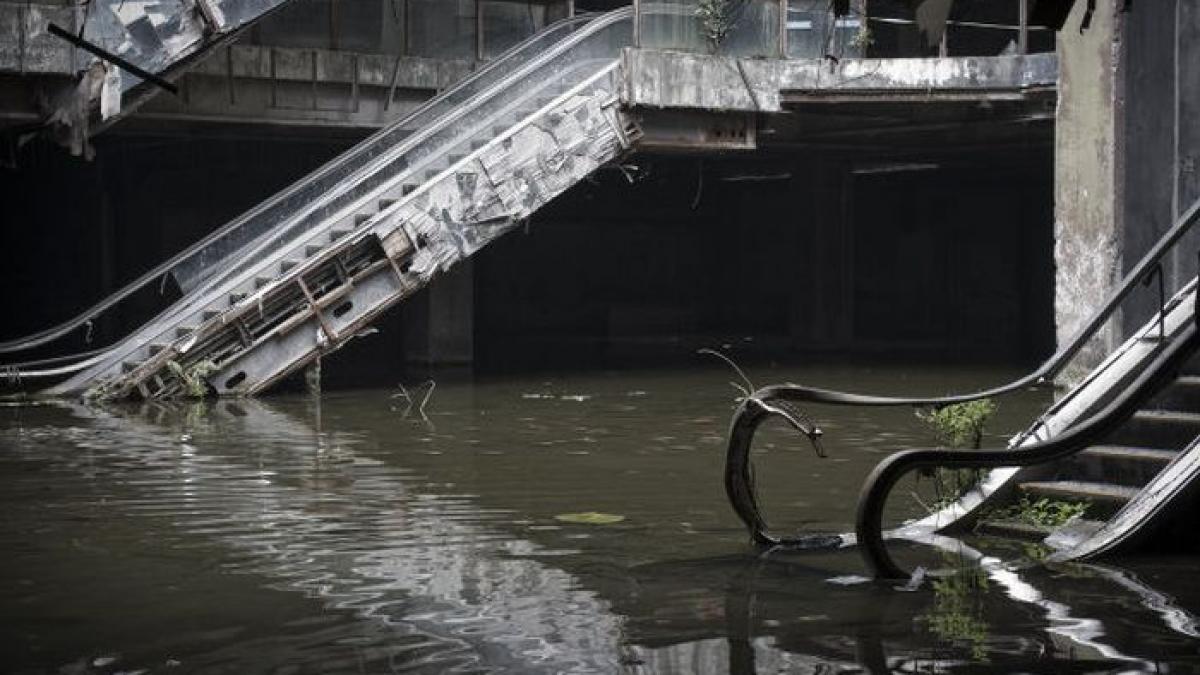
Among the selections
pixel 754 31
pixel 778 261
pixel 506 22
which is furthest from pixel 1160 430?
pixel 778 261

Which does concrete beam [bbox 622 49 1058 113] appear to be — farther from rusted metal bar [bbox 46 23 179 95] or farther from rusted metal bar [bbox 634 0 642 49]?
rusted metal bar [bbox 46 23 179 95]

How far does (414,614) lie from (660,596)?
123 cm

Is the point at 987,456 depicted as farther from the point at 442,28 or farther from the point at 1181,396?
the point at 442,28

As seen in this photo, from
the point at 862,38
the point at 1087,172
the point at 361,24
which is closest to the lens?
the point at 1087,172

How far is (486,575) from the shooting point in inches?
365

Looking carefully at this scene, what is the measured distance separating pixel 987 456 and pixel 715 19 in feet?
50.5

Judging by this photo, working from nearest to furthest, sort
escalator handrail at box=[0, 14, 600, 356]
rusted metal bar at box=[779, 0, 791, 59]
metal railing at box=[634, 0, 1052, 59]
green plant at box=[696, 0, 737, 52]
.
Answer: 1. escalator handrail at box=[0, 14, 600, 356]
2. metal railing at box=[634, 0, 1052, 59]
3. green plant at box=[696, 0, 737, 52]
4. rusted metal bar at box=[779, 0, 791, 59]

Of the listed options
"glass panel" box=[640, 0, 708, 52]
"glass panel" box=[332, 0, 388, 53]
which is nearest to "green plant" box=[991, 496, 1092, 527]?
"glass panel" box=[640, 0, 708, 52]

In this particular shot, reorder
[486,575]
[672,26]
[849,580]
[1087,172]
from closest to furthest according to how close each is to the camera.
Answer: [849,580], [486,575], [1087,172], [672,26]

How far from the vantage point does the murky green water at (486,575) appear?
7.38 meters

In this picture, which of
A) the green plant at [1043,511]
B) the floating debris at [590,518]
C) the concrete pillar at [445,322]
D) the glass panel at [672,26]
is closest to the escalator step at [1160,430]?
the green plant at [1043,511]

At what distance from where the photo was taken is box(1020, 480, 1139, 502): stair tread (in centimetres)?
1008

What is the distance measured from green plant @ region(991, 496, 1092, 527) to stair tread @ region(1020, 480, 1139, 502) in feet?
0.17

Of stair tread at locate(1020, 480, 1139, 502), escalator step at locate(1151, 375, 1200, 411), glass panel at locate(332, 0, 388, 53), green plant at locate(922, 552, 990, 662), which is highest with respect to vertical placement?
glass panel at locate(332, 0, 388, 53)
